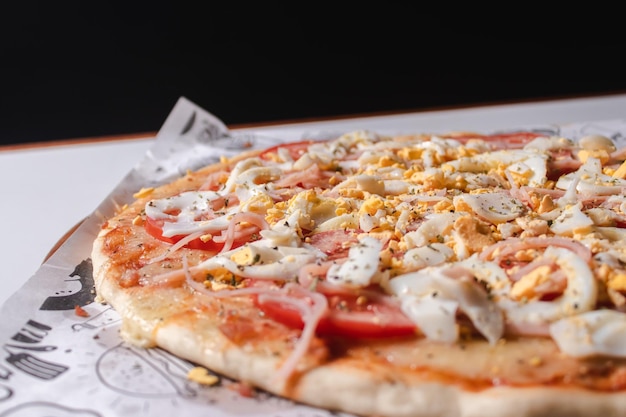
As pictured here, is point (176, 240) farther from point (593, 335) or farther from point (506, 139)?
point (506, 139)

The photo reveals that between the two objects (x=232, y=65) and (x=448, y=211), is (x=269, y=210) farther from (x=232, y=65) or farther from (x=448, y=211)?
(x=232, y=65)

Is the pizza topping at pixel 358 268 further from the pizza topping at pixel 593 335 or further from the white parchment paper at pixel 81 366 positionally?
the pizza topping at pixel 593 335

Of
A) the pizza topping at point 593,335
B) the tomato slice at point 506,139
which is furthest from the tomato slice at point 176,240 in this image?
the tomato slice at point 506,139

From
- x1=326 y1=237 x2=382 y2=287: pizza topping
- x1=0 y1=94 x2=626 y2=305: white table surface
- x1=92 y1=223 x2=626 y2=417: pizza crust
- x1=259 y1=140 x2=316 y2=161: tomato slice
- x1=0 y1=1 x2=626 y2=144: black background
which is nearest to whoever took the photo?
x1=92 y1=223 x2=626 y2=417: pizza crust

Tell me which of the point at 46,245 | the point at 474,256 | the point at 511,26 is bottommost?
the point at 46,245

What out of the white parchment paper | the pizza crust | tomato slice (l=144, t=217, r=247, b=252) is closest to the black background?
the white parchment paper

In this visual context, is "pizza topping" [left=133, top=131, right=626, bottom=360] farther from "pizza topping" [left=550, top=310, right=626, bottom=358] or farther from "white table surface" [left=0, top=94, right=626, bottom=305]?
"white table surface" [left=0, top=94, right=626, bottom=305]

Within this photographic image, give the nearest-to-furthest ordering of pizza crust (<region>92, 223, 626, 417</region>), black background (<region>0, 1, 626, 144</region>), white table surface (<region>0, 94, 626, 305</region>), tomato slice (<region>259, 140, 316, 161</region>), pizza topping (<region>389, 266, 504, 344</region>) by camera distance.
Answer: pizza crust (<region>92, 223, 626, 417</region>) → pizza topping (<region>389, 266, 504, 344</region>) → white table surface (<region>0, 94, 626, 305</region>) → tomato slice (<region>259, 140, 316, 161</region>) → black background (<region>0, 1, 626, 144</region>)

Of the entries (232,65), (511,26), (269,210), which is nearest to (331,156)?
(269,210)
